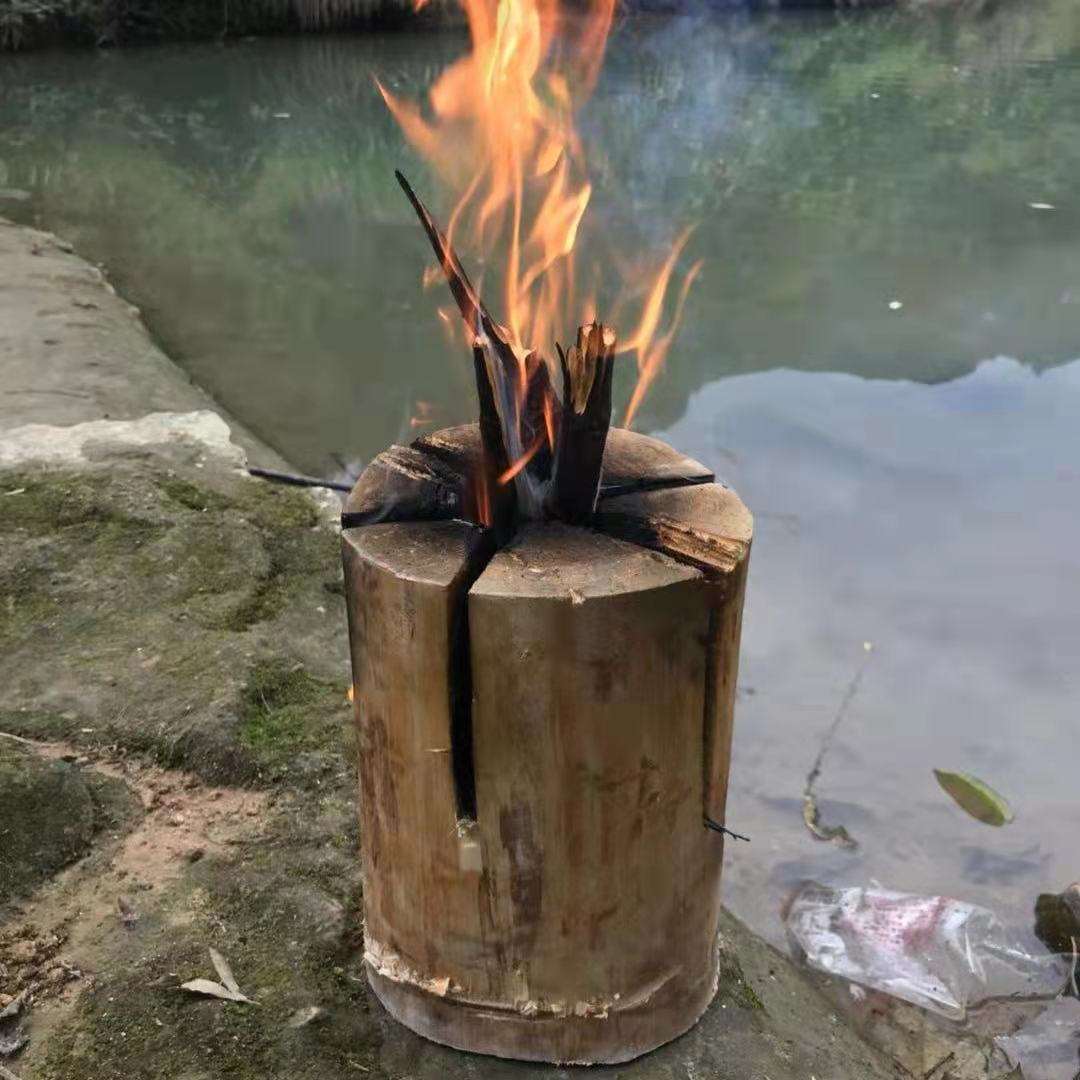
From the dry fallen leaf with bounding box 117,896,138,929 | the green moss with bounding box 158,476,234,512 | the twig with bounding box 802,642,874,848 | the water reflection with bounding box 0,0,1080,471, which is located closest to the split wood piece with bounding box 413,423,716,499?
the dry fallen leaf with bounding box 117,896,138,929

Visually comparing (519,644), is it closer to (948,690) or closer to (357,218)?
(948,690)

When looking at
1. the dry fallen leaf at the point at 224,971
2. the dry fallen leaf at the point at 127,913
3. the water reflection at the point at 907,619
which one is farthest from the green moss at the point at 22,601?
the water reflection at the point at 907,619

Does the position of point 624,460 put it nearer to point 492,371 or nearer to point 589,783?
point 492,371

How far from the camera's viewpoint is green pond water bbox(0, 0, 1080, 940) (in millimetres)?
Answer: 3662

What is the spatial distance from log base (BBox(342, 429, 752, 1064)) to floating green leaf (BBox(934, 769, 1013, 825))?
5.05 feet

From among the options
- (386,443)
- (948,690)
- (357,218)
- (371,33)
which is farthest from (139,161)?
(948,690)

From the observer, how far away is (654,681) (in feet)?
5.96

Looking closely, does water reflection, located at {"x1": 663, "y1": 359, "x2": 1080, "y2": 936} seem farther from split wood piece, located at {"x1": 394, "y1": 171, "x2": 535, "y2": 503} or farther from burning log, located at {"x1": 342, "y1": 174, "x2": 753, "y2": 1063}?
split wood piece, located at {"x1": 394, "y1": 171, "x2": 535, "y2": 503}

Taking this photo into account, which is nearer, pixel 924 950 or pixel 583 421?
pixel 583 421

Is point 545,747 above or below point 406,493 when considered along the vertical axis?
below

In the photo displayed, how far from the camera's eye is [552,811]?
1.87 m

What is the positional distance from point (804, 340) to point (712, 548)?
513cm

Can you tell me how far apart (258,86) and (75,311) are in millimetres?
9390

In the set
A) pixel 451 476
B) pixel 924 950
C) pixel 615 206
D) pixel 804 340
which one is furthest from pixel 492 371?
pixel 615 206
